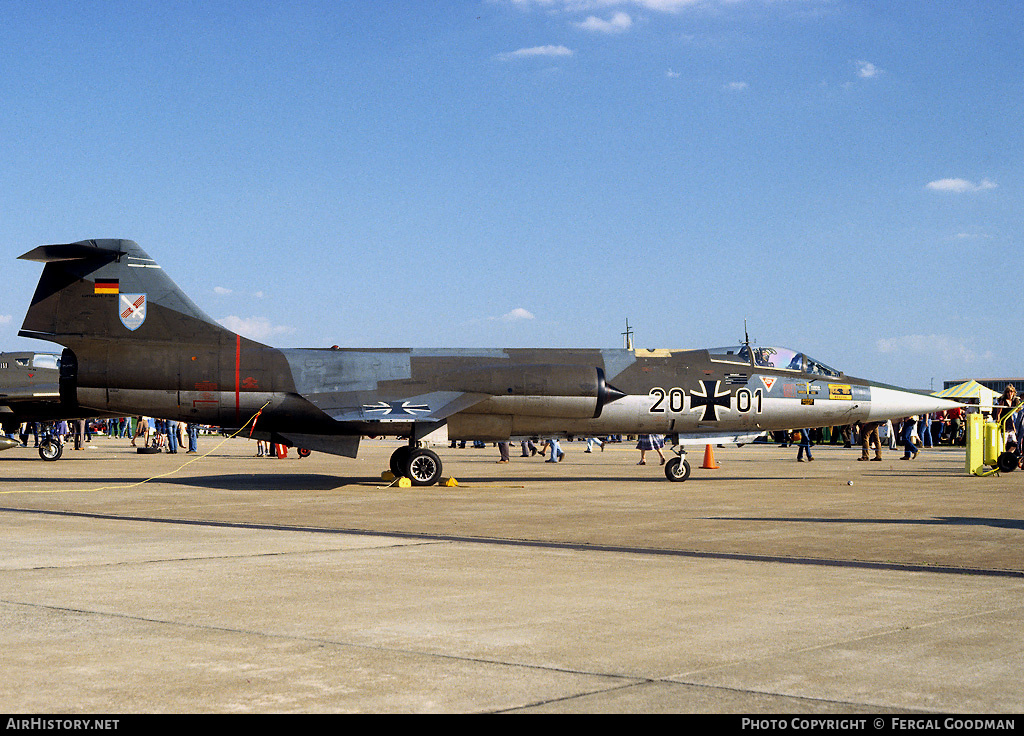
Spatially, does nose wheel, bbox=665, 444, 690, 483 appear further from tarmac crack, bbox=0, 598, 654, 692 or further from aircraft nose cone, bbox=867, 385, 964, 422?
tarmac crack, bbox=0, 598, 654, 692

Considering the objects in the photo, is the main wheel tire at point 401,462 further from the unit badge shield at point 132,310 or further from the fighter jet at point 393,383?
the unit badge shield at point 132,310

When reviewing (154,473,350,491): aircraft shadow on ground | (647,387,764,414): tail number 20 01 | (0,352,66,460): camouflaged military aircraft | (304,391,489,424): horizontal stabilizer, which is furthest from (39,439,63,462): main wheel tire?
(647,387,764,414): tail number 20 01

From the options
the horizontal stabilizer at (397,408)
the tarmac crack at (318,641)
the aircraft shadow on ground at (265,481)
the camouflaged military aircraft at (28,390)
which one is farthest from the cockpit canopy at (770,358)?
the camouflaged military aircraft at (28,390)

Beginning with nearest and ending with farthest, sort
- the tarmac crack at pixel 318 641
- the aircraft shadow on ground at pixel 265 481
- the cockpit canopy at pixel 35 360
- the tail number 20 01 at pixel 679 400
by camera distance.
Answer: the tarmac crack at pixel 318 641 → the aircraft shadow on ground at pixel 265 481 → the tail number 20 01 at pixel 679 400 → the cockpit canopy at pixel 35 360

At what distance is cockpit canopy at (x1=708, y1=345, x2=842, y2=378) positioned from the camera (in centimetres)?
2227

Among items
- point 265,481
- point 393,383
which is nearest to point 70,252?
point 265,481

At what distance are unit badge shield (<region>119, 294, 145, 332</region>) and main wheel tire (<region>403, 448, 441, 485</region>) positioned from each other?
5924mm

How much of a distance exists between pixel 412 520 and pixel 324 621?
6615mm

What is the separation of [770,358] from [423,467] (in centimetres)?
827

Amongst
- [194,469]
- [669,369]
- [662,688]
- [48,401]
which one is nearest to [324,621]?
[662,688]

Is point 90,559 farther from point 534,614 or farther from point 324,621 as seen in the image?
point 534,614

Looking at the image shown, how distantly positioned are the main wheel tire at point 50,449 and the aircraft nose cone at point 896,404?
26.0 metres

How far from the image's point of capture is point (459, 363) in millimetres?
21125

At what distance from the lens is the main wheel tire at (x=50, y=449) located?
33.3 meters
